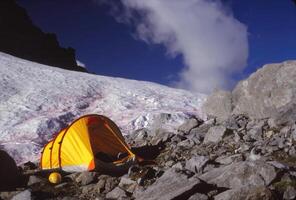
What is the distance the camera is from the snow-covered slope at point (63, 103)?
68.2 ft

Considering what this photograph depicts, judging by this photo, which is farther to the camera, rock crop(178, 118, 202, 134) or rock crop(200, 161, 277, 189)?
rock crop(178, 118, 202, 134)

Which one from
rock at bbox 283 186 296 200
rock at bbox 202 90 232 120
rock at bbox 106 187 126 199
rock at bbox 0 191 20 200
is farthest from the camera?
rock at bbox 202 90 232 120

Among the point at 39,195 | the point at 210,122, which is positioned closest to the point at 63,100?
the point at 210,122

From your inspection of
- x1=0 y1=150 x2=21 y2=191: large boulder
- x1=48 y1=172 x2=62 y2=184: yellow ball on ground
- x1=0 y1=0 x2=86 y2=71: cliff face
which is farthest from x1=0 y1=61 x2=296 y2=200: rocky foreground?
x1=0 y1=0 x2=86 y2=71: cliff face

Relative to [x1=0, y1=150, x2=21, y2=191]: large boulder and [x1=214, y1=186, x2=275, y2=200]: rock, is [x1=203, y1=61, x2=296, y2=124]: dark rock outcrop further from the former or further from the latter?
[x1=0, y1=150, x2=21, y2=191]: large boulder

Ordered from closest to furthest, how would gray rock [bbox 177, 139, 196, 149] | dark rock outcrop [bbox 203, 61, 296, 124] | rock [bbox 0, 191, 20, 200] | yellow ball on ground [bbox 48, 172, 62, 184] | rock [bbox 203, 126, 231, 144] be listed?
1. rock [bbox 0, 191, 20, 200]
2. yellow ball on ground [bbox 48, 172, 62, 184]
3. rock [bbox 203, 126, 231, 144]
4. dark rock outcrop [bbox 203, 61, 296, 124]
5. gray rock [bbox 177, 139, 196, 149]

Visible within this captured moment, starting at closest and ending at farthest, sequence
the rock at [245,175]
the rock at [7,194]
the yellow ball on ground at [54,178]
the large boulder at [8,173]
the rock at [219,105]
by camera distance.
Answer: the rock at [245,175], the rock at [7,194], the yellow ball on ground at [54,178], the large boulder at [8,173], the rock at [219,105]

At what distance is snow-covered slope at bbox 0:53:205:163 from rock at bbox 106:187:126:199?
29.1 ft

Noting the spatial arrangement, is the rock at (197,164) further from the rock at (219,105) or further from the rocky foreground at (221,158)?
the rock at (219,105)

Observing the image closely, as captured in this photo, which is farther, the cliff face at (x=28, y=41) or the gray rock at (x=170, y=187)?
the cliff face at (x=28, y=41)

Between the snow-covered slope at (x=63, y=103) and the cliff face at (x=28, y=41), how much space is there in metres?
23.9

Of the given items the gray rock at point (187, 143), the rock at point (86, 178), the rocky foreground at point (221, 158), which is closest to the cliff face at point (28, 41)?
the rocky foreground at point (221, 158)

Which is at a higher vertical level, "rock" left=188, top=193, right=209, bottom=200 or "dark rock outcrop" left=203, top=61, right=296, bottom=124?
"dark rock outcrop" left=203, top=61, right=296, bottom=124

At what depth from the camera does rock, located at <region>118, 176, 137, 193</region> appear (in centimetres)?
995
